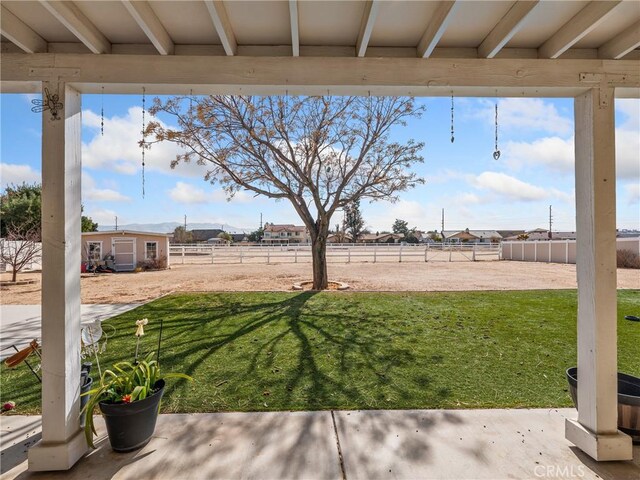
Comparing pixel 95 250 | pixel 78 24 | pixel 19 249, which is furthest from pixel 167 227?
pixel 78 24

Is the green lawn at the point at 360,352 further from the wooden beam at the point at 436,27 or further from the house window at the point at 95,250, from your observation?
the house window at the point at 95,250

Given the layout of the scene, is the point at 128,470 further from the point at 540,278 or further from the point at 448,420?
the point at 540,278

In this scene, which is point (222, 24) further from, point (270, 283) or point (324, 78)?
point (270, 283)

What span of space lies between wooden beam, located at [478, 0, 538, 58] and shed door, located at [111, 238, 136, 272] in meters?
14.8

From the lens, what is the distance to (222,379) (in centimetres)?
308

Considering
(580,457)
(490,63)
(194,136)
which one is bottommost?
(580,457)

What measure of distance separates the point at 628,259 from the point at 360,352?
15.1 m

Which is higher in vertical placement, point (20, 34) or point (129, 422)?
point (20, 34)

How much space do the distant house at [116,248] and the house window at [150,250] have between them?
41 mm

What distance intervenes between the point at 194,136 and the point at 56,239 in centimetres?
653

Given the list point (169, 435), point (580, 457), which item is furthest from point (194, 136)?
point (580, 457)

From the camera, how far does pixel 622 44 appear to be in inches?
73.8

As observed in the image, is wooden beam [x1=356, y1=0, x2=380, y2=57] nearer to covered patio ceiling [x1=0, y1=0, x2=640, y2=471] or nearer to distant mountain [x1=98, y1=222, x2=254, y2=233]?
covered patio ceiling [x1=0, y1=0, x2=640, y2=471]

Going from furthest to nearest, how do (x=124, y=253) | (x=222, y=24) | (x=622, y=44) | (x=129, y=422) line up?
1. (x=124, y=253)
2. (x=129, y=422)
3. (x=622, y=44)
4. (x=222, y=24)
